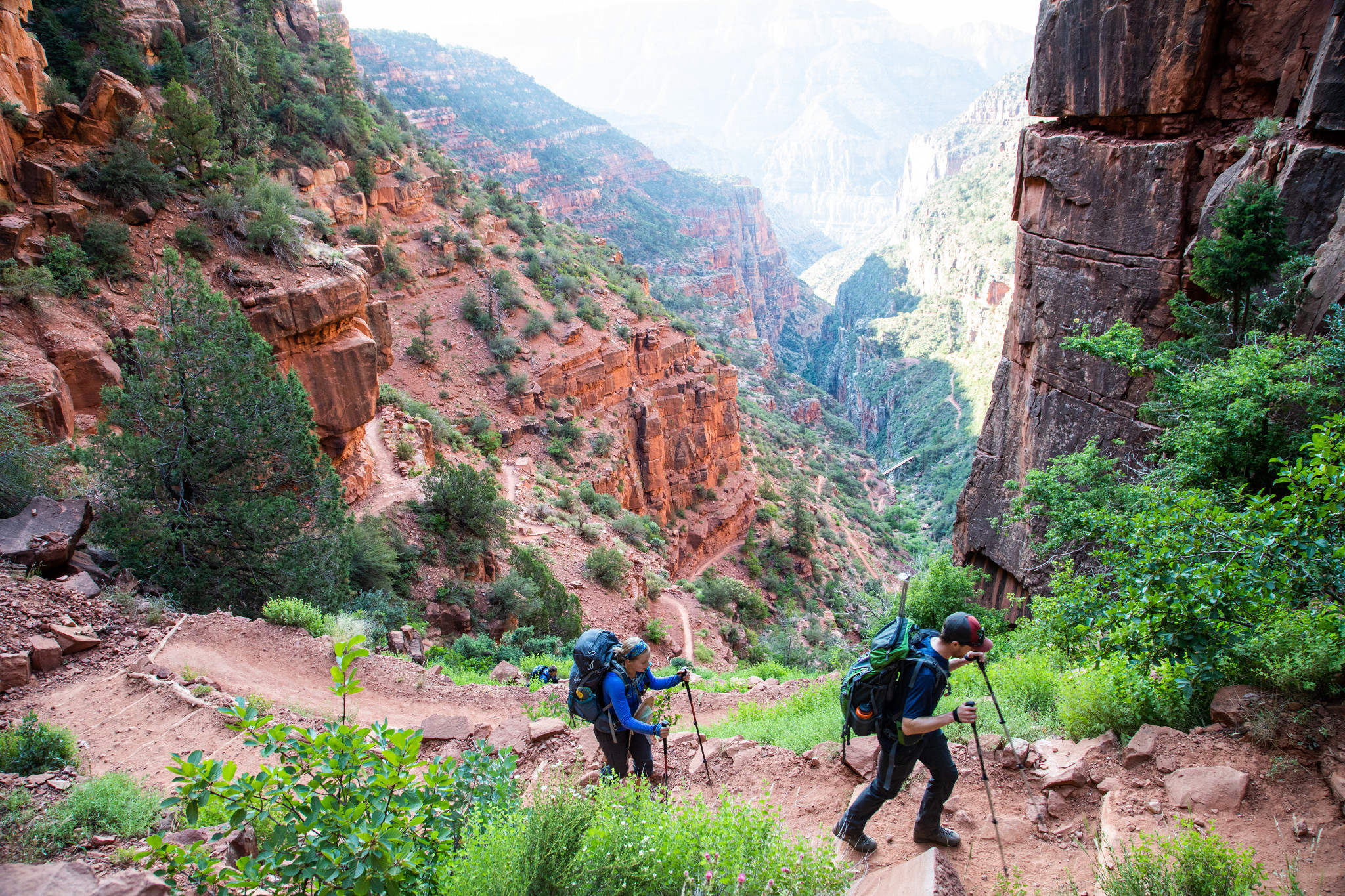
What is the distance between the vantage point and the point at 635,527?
78.7 feet

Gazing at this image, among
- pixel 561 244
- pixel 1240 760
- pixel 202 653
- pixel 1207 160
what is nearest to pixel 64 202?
pixel 202 653

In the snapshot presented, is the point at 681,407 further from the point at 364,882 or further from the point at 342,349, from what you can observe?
the point at 364,882

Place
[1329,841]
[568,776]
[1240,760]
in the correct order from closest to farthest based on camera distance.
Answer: [1329,841] → [1240,760] → [568,776]

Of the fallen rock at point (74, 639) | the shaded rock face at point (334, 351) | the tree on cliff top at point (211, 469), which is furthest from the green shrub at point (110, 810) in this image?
the shaded rock face at point (334, 351)

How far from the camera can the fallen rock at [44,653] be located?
7367mm

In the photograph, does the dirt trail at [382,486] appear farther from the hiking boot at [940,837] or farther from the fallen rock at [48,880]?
the hiking boot at [940,837]

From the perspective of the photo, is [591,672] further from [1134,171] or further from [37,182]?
[37,182]

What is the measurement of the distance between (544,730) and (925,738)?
4261 millimetres

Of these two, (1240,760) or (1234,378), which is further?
(1234,378)

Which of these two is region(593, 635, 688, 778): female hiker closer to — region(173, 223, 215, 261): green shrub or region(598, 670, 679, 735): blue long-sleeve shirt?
region(598, 670, 679, 735): blue long-sleeve shirt

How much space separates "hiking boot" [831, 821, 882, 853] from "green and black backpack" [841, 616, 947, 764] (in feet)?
2.68

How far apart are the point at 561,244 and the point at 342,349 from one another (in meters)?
26.4

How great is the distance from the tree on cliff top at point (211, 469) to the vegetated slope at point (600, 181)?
4653cm

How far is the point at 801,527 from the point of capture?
31.6 meters
